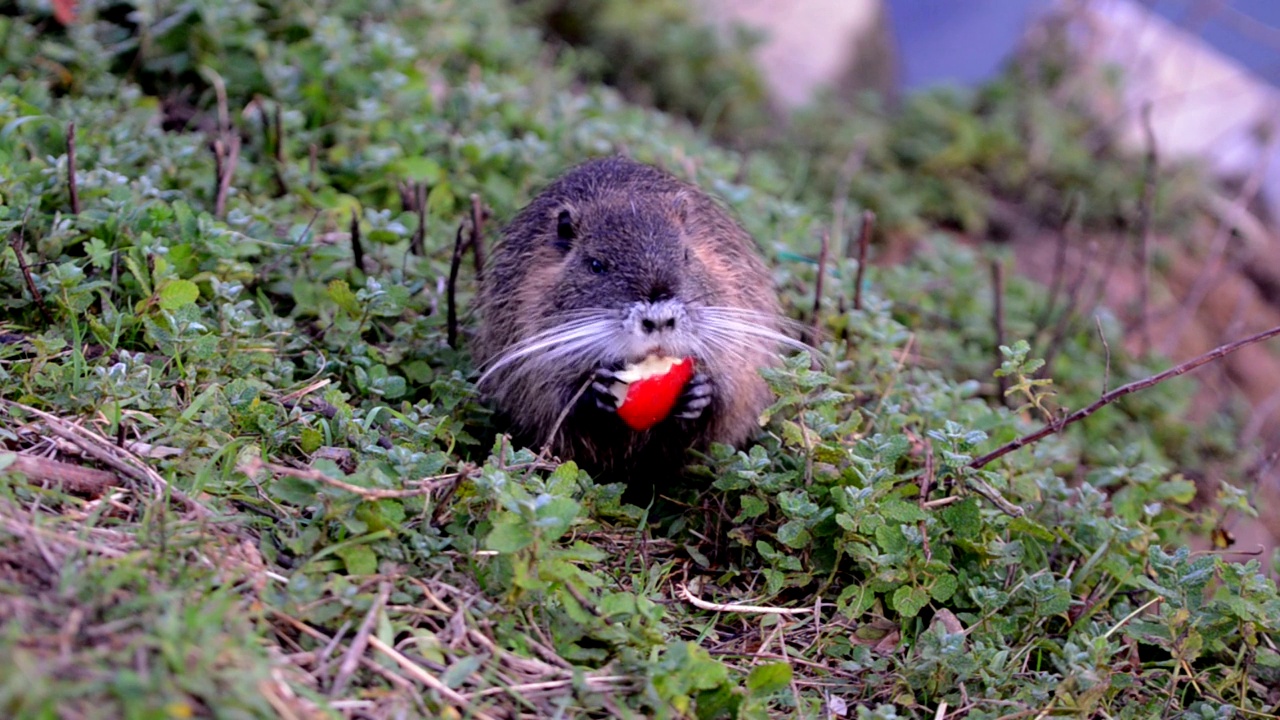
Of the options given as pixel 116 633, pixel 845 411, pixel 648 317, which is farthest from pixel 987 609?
pixel 116 633

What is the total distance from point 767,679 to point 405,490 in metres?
0.98

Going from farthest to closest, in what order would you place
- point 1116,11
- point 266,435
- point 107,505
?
1. point 1116,11
2. point 266,435
3. point 107,505

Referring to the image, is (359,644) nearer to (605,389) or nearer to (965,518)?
(605,389)

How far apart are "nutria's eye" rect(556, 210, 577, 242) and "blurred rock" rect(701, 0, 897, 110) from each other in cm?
420

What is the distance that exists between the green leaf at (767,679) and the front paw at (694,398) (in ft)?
3.22

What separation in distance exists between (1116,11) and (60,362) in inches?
349

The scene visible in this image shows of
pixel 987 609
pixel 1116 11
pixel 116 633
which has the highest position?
pixel 1116 11

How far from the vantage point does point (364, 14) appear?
5695 millimetres

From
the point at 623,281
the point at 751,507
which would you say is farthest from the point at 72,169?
the point at 751,507

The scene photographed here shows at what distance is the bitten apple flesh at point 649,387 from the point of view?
3.55m

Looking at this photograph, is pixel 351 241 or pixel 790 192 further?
pixel 790 192

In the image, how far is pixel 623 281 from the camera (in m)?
3.54

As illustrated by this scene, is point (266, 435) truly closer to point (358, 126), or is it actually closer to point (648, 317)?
point (648, 317)

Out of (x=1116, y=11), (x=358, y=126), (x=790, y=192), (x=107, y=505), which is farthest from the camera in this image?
(x=1116, y=11)
